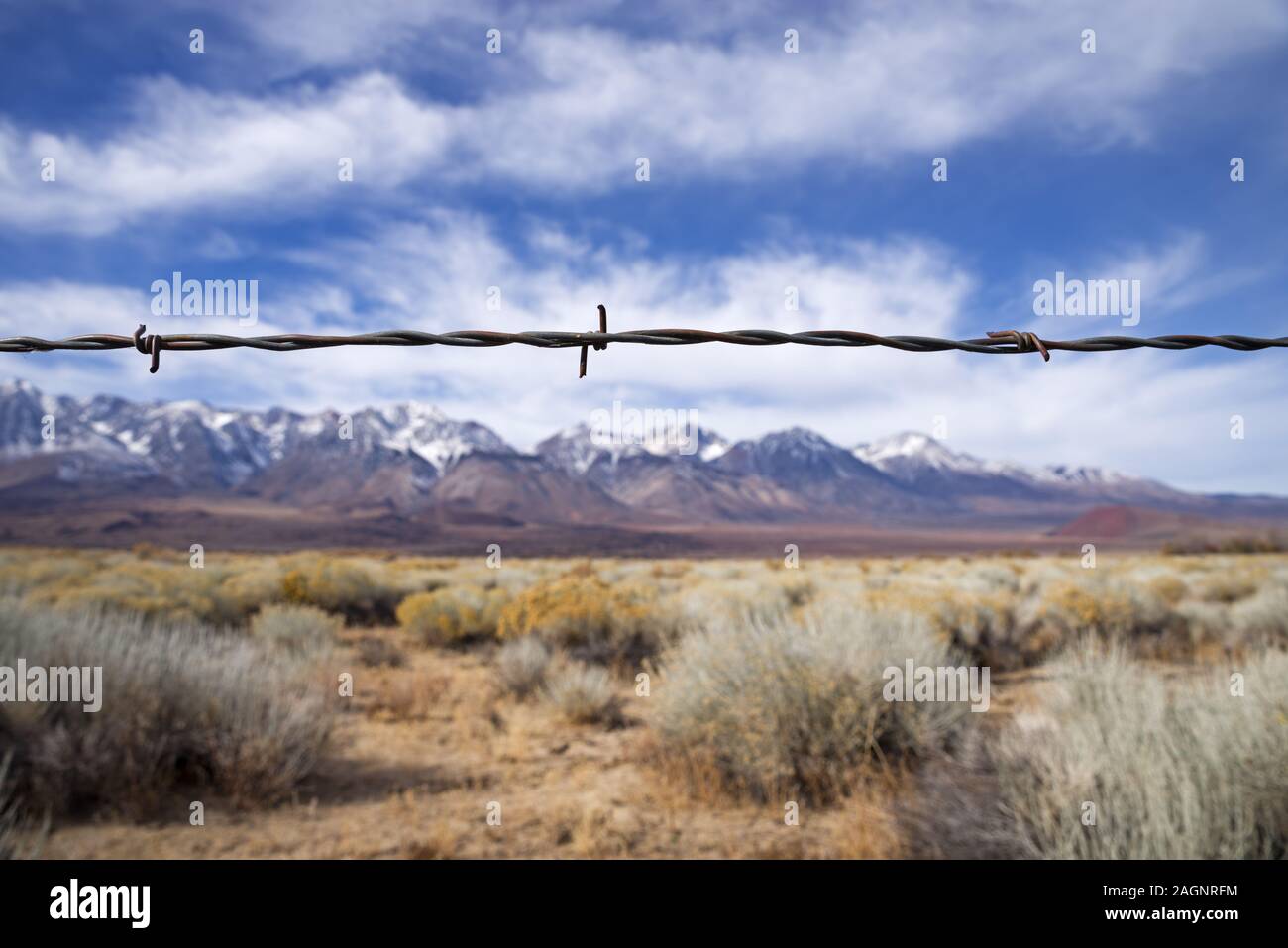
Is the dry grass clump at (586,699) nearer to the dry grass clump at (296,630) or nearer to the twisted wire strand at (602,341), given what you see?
the dry grass clump at (296,630)

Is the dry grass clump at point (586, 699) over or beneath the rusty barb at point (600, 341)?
beneath

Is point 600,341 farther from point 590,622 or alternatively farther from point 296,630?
point 296,630

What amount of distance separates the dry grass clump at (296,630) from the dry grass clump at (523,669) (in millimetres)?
3188

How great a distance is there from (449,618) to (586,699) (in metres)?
6.29

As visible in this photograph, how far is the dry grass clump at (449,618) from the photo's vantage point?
45.7ft

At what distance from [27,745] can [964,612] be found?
42.3ft

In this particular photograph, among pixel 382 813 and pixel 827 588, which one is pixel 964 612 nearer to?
pixel 827 588

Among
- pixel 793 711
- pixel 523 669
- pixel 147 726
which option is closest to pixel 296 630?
pixel 523 669

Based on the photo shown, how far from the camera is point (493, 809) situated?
5.66 m

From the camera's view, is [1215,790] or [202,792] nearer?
[1215,790]

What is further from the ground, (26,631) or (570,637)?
(26,631)

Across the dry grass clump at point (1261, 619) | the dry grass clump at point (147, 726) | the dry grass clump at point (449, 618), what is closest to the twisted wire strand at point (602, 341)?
the dry grass clump at point (147, 726)
